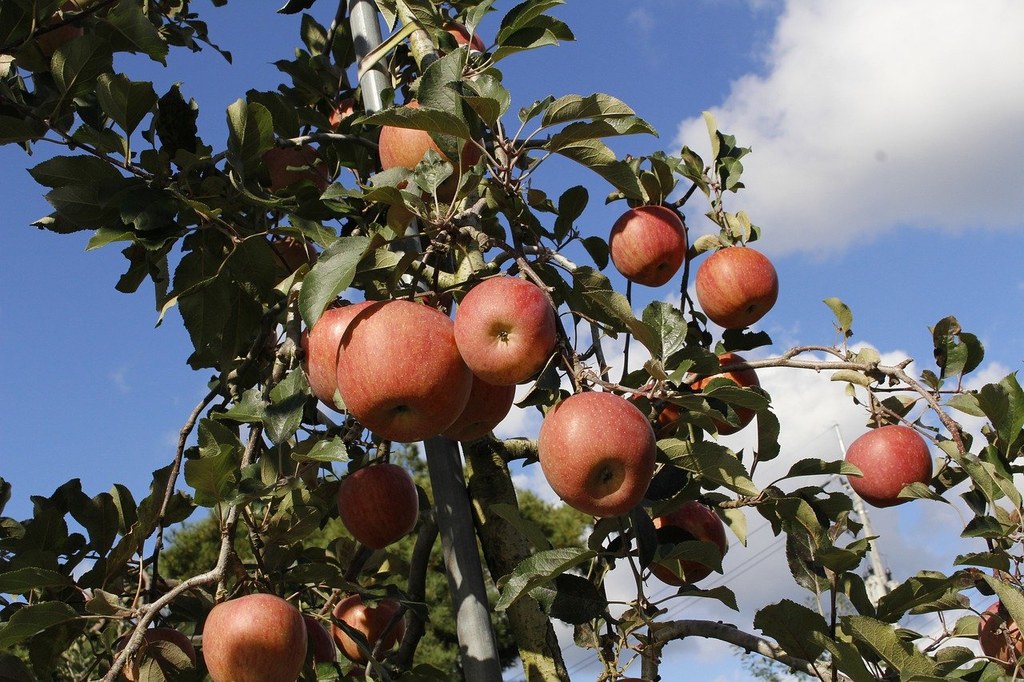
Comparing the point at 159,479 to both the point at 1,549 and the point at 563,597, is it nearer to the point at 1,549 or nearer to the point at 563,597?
the point at 1,549

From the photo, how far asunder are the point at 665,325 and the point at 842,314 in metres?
0.78

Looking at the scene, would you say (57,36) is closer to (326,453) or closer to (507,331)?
(326,453)

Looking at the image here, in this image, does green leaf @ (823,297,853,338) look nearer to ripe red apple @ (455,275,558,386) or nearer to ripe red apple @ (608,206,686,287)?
ripe red apple @ (608,206,686,287)

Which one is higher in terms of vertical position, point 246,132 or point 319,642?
point 246,132

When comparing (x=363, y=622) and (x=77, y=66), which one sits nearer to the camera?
(x=77, y=66)

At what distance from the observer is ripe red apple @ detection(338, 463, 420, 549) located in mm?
1797

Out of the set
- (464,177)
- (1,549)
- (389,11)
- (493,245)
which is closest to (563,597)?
(493,245)

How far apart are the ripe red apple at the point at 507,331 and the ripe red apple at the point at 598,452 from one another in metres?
A: 0.09

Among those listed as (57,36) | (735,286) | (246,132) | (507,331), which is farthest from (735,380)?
(57,36)

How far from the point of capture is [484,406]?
4.54 feet

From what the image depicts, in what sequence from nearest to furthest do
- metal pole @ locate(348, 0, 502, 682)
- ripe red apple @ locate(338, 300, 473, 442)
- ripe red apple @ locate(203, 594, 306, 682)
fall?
ripe red apple @ locate(338, 300, 473, 442) < ripe red apple @ locate(203, 594, 306, 682) < metal pole @ locate(348, 0, 502, 682)

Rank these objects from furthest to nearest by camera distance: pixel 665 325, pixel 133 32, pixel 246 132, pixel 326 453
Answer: pixel 133 32
pixel 246 132
pixel 326 453
pixel 665 325

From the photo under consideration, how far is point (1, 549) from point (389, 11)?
1.50 m

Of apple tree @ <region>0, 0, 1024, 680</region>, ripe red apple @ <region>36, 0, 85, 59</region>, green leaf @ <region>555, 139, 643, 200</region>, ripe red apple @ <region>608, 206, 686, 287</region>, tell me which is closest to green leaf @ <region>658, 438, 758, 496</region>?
apple tree @ <region>0, 0, 1024, 680</region>
